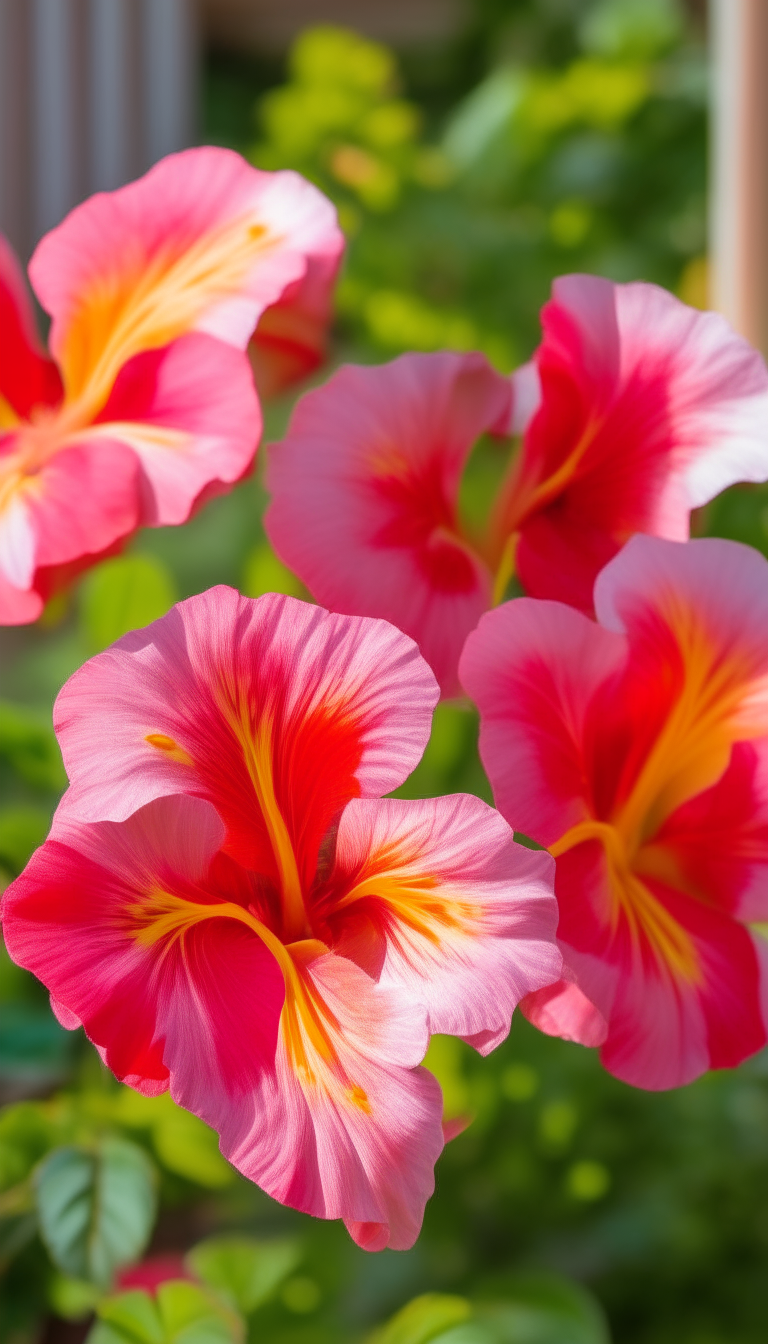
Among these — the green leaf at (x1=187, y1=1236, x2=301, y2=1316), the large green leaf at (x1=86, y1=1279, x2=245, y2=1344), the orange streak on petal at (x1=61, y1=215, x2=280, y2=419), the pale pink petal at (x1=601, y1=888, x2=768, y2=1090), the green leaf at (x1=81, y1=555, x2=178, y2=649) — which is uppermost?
the orange streak on petal at (x1=61, y1=215, x2=280, y2=419)

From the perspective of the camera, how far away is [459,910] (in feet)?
0.56

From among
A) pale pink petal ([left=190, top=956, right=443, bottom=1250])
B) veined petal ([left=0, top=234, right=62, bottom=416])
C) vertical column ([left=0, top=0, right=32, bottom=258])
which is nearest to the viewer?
pale pink petal ([left=190, top=956, right=443, bottom=1250])

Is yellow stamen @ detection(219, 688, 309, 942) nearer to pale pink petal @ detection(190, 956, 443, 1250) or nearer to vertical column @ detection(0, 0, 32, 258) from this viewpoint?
pale pink petal @ detection(190, 956, 443, 1250)

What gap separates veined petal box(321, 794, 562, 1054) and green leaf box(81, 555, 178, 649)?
0.16 metres

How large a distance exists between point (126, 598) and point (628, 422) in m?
0.16

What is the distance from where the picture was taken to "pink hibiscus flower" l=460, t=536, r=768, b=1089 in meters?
0.19

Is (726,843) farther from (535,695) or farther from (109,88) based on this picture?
(109,88)

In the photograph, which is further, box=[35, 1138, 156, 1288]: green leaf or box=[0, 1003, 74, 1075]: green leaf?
box=[0, 1003, 74, 1075]: green leaf

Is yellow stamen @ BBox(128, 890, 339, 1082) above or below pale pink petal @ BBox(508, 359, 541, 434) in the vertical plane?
below

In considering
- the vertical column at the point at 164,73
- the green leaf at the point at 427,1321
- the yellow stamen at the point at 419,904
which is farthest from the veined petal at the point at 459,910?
the vertical column at the point at 164,73

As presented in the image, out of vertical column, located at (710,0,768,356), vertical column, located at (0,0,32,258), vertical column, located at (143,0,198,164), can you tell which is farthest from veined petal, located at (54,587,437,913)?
vertical column, located at (143,0,198,164)

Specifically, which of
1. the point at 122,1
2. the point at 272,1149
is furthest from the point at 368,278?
the point at 272,1149

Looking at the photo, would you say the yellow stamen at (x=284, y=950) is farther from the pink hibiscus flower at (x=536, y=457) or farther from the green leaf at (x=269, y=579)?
the green leaf at (x=269, y=579)

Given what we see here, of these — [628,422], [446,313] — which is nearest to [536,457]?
[628,422]
